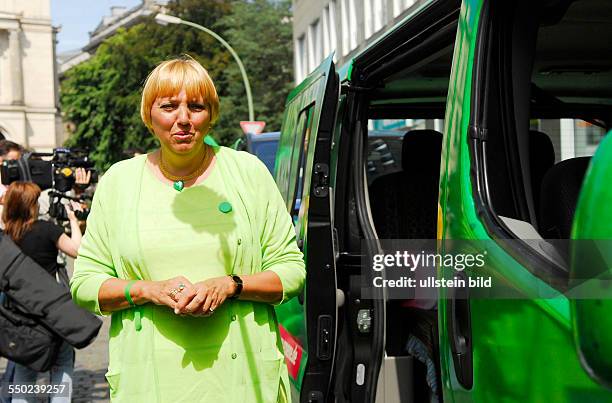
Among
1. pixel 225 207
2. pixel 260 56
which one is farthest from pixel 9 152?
pixel 260 56

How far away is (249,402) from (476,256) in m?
0.76

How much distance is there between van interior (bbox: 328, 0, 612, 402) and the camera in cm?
274

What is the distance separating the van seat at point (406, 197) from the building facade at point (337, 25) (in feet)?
59.2

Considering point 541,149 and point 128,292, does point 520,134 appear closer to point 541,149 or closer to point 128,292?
point 128,292

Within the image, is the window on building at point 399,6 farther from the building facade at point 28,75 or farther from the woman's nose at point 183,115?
the building facade at point 28,75

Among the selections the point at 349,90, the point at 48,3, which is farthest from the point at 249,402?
the point at 48,3

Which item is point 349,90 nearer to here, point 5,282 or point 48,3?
point 5,282

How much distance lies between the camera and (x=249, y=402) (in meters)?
2.93

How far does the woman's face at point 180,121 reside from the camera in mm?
2900

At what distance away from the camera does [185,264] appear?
2875 mm

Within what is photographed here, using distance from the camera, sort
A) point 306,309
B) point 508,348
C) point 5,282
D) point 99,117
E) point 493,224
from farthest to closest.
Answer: point 99,117 < point 5,282 < point 306,309 < point 493,224 < point 508,348

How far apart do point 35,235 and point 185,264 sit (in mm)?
4245

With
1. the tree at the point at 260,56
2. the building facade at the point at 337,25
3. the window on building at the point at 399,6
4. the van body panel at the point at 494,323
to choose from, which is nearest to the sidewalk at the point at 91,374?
the van body panel at the point at 494,323

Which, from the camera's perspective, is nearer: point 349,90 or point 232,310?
point 232,310
